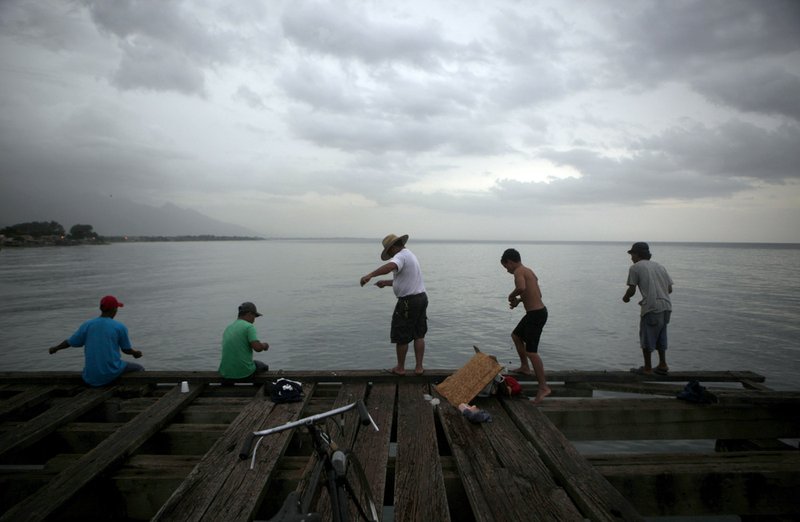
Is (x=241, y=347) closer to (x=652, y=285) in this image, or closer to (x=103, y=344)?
(x=103, y=344)

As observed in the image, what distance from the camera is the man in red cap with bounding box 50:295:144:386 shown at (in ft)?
21.9

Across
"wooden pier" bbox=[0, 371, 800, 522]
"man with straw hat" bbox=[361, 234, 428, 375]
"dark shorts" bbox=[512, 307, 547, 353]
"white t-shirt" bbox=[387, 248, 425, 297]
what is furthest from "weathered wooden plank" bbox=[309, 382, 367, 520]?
"dark shorts" bbox=[512, 307, 547, 353]

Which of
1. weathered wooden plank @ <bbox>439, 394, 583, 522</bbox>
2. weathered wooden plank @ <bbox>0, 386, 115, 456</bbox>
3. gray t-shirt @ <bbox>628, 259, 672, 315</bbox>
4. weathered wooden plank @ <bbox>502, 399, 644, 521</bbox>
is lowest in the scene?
weathered wooden plank @ <bbox>0, 386, 115, 456</bbox>

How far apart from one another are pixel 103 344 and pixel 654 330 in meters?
10.3

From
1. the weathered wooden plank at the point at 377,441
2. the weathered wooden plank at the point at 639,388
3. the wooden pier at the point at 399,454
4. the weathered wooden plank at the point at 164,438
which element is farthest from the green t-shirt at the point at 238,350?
the weathered wooden plank at the point at 639,388

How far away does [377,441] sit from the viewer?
15.7ft

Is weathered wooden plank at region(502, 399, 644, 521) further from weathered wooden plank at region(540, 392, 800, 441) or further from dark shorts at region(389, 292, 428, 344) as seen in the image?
dark shorts at region(389, 292, 428, 344)

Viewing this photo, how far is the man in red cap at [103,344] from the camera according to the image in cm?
667

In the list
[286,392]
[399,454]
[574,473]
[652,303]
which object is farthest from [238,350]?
[652,303]

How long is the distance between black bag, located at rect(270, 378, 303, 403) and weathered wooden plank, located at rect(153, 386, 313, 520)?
63cm

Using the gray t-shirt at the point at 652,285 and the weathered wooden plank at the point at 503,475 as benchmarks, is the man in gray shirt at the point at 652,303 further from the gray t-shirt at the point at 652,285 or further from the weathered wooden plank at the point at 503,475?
the weathered wooden plank at the point at 503,475

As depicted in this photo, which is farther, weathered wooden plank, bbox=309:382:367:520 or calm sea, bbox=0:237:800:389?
calm sea, bbox=0:237:800:389

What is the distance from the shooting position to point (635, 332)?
20750 mm

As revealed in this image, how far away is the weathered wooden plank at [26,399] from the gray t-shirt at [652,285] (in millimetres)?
10692
